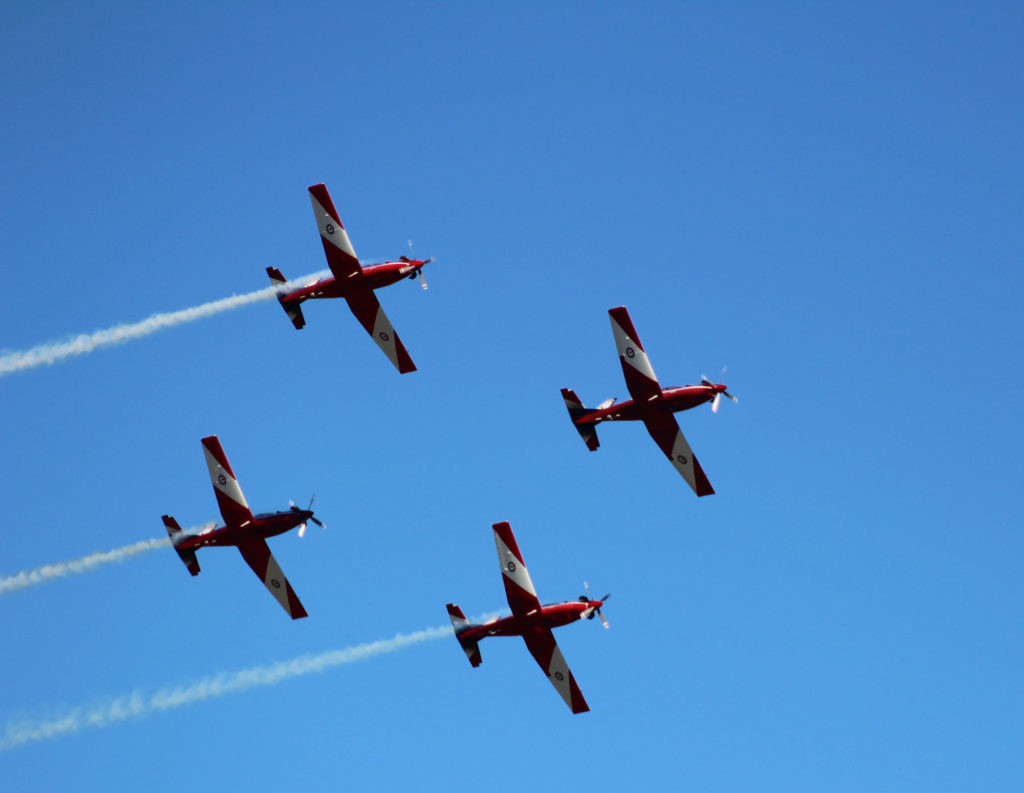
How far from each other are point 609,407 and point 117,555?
24.9 meters

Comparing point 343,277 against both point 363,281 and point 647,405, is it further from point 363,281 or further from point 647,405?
Result: point 647,405

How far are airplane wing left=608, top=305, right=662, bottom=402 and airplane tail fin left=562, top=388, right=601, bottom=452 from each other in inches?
122

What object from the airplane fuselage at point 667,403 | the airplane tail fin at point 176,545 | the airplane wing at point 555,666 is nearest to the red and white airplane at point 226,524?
the airplane tail fin at point 176,545

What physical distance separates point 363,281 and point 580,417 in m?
12.5

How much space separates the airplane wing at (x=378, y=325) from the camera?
78.6 m

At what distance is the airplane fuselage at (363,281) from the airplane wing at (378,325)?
1.63 ft

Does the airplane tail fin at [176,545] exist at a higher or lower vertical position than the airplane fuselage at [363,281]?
lower

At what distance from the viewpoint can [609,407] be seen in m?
78.6

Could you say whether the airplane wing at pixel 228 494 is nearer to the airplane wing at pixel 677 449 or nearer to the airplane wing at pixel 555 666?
the airplane wing at pixel 555 666

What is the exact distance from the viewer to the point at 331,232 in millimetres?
76938

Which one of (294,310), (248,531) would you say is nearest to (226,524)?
(248,531)

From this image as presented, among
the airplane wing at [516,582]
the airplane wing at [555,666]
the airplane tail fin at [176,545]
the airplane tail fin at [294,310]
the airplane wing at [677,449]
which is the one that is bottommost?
the airplane wing at [555,666]

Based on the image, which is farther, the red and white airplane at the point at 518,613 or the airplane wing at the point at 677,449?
the airplane wing at the point at 677,449

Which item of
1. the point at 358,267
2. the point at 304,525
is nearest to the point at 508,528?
the point at 304,525
